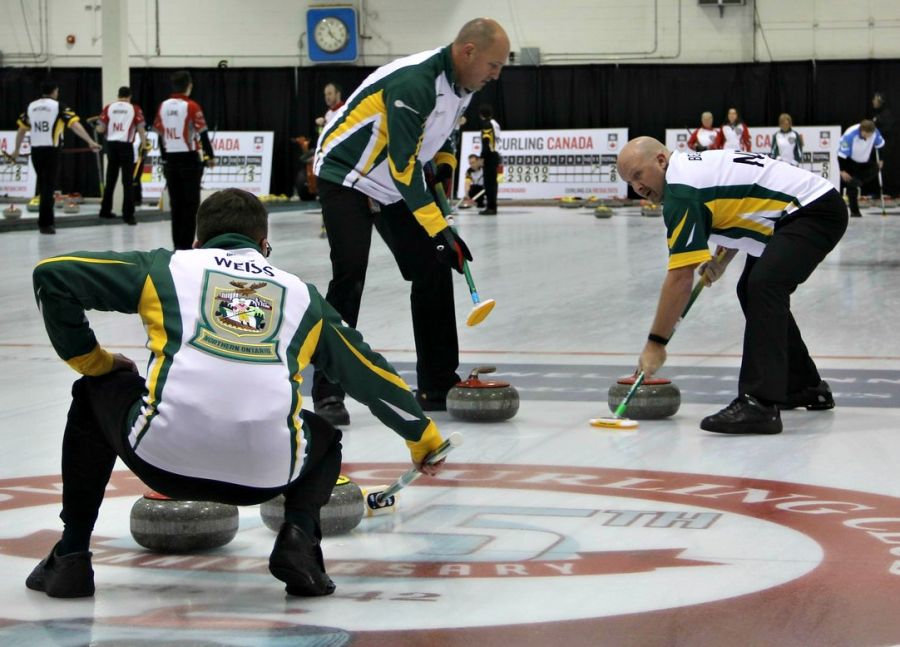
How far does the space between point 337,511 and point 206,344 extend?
87 cm

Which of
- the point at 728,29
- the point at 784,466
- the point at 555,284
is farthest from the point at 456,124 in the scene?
the point at 728,29

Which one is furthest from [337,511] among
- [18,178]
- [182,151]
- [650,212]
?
[18,178]

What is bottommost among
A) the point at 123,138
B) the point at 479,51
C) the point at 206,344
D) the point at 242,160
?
the point at 242,160

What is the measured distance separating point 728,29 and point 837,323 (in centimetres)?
1734

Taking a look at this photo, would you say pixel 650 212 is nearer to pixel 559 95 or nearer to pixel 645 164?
pixel 559 95

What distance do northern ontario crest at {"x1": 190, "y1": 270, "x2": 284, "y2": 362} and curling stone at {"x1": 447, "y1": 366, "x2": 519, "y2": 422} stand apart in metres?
2.48

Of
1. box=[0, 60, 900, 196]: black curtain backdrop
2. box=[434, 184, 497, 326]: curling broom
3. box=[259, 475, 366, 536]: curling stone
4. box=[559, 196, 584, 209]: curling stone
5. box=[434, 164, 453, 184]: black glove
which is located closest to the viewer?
box=[259, 475, 366, 536]: curling stone

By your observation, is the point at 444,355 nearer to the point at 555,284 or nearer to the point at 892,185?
the point at 555,284

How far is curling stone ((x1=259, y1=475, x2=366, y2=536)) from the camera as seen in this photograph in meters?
3.63

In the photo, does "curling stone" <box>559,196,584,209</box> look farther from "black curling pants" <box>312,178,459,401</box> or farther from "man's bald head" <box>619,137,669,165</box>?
"man's bald head" <box>619,137,669,165</box>

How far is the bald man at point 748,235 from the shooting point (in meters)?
5.03

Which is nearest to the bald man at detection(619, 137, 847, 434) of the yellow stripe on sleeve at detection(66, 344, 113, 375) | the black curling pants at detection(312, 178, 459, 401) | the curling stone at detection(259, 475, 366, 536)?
the black curling pants at detection(312, 178, 459, 401)

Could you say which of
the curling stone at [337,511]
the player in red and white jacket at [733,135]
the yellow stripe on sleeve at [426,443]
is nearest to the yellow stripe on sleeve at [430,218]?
the curling stone at [337,511]

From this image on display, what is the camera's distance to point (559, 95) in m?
25.7
